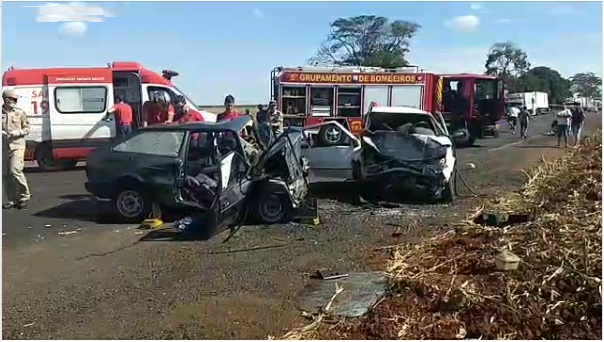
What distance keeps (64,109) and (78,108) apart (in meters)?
0.30

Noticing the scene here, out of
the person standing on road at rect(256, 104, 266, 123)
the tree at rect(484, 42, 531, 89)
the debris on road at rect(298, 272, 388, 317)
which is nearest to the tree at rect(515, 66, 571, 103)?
the tree at rect(484, 42, 531, 89)

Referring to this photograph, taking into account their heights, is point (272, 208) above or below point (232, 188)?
→ below

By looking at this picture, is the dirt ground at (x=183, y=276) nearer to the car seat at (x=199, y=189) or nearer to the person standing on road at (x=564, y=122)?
the car seat at (x=199, y=189)

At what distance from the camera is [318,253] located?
7.13 m

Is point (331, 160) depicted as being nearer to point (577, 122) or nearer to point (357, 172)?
point (357, 172)

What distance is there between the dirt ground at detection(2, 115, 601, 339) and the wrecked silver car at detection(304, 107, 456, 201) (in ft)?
2.51

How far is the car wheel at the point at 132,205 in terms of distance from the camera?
888cm

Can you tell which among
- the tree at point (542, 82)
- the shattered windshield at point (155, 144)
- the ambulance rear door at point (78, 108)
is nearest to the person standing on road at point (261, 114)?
the ambulance rear door at point (78, 108)

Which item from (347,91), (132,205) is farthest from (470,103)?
(132,205)

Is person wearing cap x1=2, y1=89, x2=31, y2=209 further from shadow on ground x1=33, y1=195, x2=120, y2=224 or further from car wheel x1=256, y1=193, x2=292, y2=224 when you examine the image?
car wheel x1=256, y1=193, x2=292, y2=224

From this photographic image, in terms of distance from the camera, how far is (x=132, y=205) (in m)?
8.91

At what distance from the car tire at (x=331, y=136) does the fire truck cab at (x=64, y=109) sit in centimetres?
612

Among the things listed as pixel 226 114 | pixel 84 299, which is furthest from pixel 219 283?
pixel 226 114

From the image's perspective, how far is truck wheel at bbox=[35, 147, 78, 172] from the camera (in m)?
15.9
